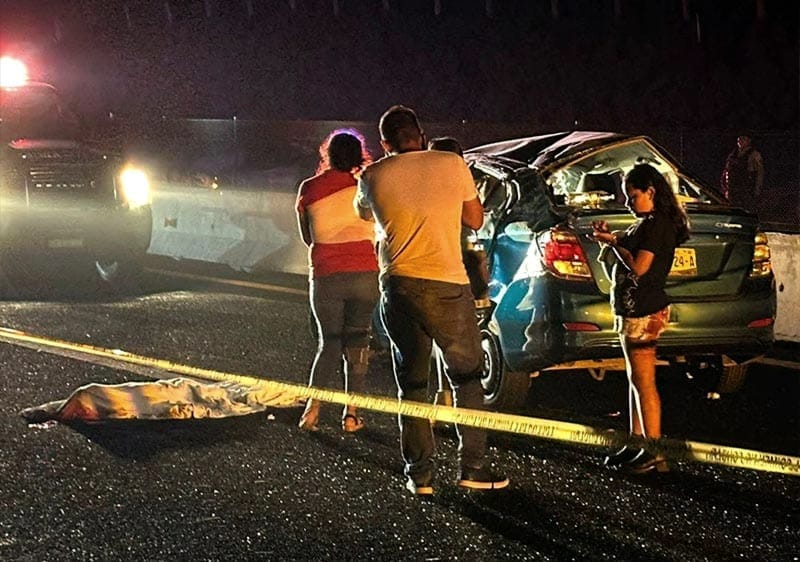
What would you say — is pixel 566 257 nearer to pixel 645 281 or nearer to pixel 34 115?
pixel 645 281

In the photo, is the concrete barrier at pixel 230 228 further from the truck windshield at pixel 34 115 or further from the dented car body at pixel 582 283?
the dented car body at pixel 582 283

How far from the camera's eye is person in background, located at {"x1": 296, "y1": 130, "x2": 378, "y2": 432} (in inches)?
282

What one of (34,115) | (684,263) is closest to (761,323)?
(684,263)

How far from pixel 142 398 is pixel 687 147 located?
1799 cm

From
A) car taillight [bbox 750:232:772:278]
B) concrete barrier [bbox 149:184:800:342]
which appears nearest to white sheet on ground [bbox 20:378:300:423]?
car taillight [bbox 750:232:772:278]

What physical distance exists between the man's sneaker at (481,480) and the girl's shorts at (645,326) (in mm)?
984

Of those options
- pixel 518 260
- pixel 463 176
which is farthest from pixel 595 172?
pixel 463 176

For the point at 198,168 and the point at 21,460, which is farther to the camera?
the point at 198,168

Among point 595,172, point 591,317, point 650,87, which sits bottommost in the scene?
point 591,317

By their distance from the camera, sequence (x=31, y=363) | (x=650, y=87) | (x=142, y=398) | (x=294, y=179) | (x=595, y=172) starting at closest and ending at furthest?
(x=142, y=398) → (x=595, y=172) → (x=31, y=363) → (x=294, y=179) → (x=650, y=87)

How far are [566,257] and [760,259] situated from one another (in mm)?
1245

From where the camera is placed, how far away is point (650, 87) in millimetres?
34531

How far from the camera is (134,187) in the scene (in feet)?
48.9

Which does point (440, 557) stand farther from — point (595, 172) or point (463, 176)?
point (595, 172)
